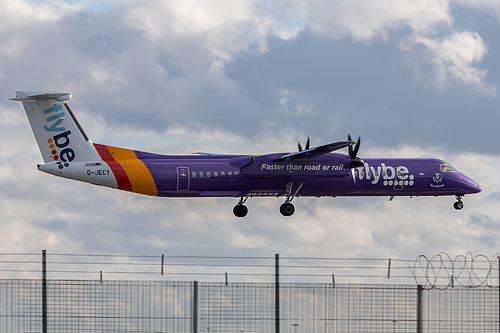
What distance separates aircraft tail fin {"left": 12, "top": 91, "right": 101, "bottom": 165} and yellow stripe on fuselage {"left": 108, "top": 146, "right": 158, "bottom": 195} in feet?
3.74

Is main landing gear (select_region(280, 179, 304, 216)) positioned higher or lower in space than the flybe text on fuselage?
lower

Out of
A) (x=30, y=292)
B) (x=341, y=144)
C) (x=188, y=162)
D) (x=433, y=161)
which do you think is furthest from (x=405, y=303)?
(x=433, y=161)

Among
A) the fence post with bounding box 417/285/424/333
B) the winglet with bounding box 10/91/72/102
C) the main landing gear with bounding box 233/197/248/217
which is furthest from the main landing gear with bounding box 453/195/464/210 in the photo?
the fence post with bounding box 417/285/424/333

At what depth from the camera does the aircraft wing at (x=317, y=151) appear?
135 ft

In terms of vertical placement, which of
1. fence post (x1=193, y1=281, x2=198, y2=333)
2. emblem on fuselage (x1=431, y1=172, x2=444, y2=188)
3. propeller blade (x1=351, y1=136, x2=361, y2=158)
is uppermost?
propeller blade (x1=351, y1=136, x2=361, y2=158)

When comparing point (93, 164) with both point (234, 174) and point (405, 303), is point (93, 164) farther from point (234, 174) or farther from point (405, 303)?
point (405, 303)

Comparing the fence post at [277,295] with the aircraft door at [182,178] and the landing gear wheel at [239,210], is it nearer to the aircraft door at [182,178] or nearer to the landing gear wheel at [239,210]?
the aircraft door at [182,178]

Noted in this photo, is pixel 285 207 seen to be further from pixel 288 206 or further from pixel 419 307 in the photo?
pixel 419 307

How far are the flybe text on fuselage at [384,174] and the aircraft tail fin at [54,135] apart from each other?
605 inches

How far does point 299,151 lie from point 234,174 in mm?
4816

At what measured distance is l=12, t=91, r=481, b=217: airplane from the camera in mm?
40781

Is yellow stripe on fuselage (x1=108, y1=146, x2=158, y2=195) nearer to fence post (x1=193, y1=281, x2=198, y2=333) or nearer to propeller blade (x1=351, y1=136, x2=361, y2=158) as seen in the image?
propeller blade (x1=351, y1=136, x2=361, y2=158)

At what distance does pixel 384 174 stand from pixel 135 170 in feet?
48.3

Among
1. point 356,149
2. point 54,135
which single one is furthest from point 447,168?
point 54,135
